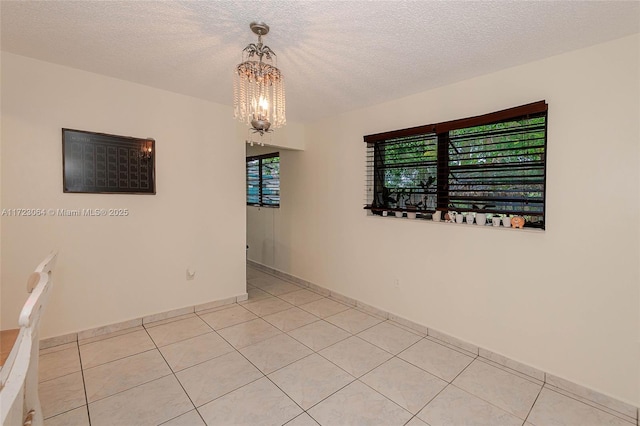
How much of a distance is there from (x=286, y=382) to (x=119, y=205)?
2.20 m

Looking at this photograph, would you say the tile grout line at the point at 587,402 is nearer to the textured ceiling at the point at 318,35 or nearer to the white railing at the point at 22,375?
the textured ceiling at the point at 318,35

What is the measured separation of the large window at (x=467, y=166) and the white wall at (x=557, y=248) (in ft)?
0.35

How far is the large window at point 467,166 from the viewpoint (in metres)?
2.26

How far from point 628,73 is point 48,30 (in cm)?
370

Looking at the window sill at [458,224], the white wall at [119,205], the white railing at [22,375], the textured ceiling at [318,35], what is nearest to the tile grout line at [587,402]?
the window sill at [458,224]

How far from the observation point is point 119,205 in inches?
110

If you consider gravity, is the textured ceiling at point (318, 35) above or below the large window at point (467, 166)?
above

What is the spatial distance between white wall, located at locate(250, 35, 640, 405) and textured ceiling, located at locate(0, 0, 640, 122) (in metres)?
0.23

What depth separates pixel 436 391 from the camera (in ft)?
6.73

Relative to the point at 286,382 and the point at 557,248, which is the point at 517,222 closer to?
the point at 557,248

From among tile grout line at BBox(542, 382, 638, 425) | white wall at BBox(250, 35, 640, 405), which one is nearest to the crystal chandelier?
white wall at BBox(250, 35, 640, 405)

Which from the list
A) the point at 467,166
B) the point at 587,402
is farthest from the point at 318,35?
the point at 587,402

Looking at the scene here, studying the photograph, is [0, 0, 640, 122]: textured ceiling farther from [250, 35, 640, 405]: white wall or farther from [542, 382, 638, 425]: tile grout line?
[542, 382, 638, 425]: tile grout line

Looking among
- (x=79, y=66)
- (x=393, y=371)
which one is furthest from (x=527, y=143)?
(x=79, y=66)
